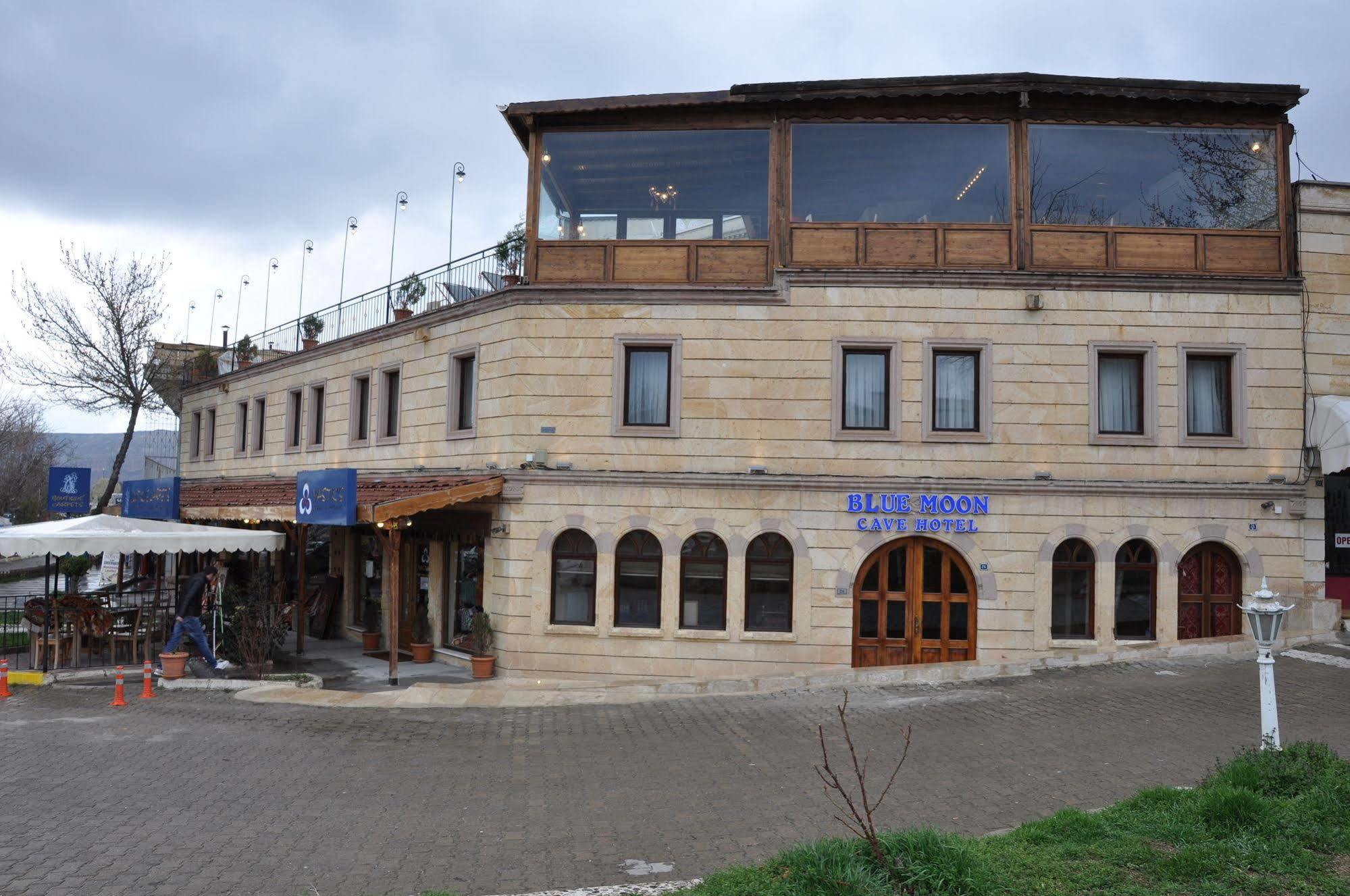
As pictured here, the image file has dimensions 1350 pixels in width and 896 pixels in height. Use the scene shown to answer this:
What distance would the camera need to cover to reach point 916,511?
51.6 ft

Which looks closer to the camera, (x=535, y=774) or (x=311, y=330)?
(x=535, y=774)

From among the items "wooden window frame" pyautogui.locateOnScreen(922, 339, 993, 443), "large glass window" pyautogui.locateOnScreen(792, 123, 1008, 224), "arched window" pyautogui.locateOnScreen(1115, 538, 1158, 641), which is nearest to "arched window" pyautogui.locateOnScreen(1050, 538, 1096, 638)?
"arched window" pyautogui.locateOnScreen(1115, 538, 1158, 641)

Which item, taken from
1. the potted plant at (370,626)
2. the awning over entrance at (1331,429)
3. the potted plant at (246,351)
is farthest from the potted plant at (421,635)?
the awning over entrance at (1331,429)

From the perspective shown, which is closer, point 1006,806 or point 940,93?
point 1006,806

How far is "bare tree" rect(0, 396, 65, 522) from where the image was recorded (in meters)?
53.1

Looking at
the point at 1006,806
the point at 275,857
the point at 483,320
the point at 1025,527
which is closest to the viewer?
the point at 275,857

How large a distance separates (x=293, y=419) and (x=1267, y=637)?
22.0 metres

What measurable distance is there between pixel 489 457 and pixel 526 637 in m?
3.25

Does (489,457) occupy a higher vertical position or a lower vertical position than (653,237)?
lower

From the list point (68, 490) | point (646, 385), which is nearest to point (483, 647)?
point (646, 385)

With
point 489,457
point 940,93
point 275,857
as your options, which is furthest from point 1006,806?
point 940,93

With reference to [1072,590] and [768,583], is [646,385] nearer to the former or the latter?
[768,583]

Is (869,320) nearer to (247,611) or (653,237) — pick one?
(653,237)

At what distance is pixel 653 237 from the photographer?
54.4 feet
